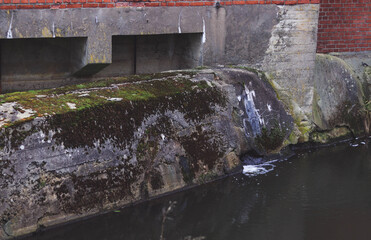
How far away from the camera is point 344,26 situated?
809 cm

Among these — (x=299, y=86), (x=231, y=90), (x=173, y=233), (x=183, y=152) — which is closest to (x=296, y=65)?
(x=299, y=86)

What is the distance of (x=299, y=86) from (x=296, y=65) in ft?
0.94

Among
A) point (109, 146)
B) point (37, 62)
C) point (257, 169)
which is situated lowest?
point (257, 169)

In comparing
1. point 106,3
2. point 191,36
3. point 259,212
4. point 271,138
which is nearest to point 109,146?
point 259,212

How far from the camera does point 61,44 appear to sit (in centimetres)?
670

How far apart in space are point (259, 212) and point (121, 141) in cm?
141

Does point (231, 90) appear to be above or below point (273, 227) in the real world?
above

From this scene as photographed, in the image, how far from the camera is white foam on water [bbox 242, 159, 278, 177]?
604cm

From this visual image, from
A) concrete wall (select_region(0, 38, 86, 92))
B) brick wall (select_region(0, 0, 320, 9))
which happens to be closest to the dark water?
brick wall (select_region(0, 0, 320, 9))

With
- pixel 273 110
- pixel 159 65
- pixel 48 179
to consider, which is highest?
pixel 159 65

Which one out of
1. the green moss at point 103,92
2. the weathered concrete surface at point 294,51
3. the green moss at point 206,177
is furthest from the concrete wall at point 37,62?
the weathered concrete surface at point 294,51

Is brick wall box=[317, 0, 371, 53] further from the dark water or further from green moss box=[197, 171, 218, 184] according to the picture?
green moss box=[197, 171, 218, 184]

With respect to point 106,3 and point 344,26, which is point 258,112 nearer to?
point 106,3

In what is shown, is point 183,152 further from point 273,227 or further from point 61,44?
point 61,44
